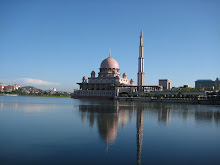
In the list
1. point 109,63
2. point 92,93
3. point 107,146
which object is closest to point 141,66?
point 109,63

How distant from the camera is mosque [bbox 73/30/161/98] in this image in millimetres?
88562

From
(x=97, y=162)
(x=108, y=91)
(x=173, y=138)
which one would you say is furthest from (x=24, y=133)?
(x=108, y=91)

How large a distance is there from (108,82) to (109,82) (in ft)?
1.44

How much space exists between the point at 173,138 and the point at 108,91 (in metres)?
74.7

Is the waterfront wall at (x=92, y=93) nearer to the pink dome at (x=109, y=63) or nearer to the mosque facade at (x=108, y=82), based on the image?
the mosque facade at (x=108, y=82)

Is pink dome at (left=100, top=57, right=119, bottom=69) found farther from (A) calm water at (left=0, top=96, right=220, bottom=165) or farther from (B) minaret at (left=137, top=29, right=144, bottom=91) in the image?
(A) calm water at (left=0, top=96, right=220, bottom=165)

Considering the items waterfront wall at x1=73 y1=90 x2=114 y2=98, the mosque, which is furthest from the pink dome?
waterfront wall at x1=73 y1=90 x2=114 y2=98

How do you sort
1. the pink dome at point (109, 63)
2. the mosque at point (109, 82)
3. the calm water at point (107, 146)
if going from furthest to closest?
the pink dome at point (109, 63)
the mosque at point (109, 82)
the calm water at point (107, 146)

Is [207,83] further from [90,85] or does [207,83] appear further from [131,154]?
[131,154]

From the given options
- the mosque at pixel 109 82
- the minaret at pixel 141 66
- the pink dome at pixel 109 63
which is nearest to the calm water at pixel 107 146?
the mosque at pixel 109 82

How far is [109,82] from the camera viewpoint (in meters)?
93.1

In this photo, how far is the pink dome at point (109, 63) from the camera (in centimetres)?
9556

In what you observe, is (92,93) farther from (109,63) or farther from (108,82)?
(109,63)

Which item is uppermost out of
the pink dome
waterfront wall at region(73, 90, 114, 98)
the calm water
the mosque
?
the pink dome
